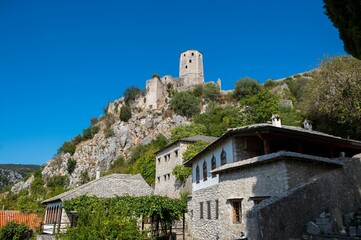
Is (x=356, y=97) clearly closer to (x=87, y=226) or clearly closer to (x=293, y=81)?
(x=87, y=226)

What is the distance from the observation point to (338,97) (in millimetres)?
26031

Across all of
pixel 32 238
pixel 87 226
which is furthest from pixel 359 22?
pixel 32 238

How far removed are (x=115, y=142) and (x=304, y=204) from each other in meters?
57.0

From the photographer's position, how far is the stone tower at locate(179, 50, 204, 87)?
8506 cm

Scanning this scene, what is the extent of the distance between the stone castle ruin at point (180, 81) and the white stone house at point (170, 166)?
35679mm

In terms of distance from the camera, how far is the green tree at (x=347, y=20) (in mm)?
9398

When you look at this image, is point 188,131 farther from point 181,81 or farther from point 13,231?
point 181,81

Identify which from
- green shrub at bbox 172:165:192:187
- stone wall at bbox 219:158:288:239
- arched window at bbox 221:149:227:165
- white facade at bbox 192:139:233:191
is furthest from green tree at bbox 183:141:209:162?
stone wall at bbox 219:158:288:239

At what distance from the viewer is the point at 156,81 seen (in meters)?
76.2

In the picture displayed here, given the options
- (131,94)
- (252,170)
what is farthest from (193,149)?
(131,94)

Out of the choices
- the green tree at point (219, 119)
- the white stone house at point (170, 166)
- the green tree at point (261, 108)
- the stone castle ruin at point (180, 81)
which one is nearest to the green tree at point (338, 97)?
the green tree at point (261, 108)

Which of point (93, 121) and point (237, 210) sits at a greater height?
point (93, 121)

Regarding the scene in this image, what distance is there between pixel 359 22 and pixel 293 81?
59811 millimetres

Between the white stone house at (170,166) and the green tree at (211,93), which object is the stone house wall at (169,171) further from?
the green tree at (211,93)
